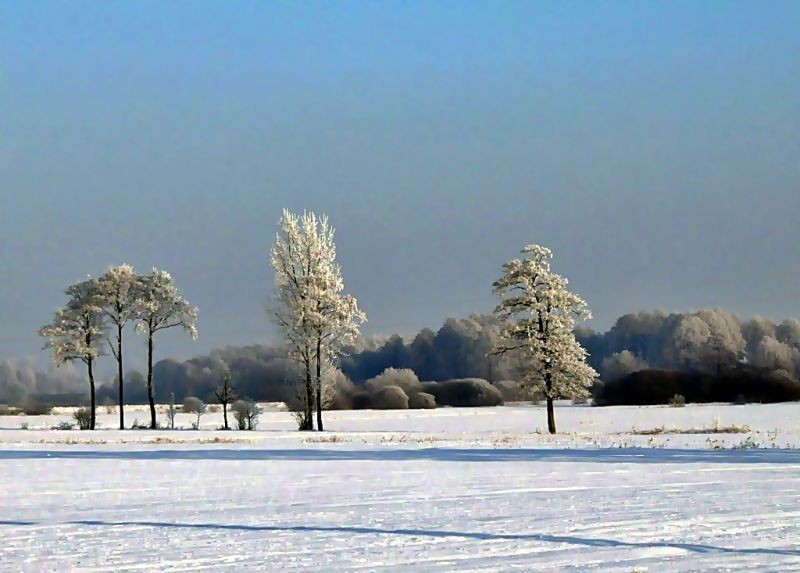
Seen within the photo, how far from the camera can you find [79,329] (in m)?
50.6

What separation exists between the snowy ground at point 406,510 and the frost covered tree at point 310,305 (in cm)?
1842

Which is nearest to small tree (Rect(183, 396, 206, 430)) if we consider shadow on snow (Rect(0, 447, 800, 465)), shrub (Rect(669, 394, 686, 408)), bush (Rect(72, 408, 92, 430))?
bush (Rect(72, 408, 92, 430))

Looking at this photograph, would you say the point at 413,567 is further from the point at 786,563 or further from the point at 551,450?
the point at 551,450

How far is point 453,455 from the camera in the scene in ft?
83.6

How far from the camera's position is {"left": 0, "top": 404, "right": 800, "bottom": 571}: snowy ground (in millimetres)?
8719

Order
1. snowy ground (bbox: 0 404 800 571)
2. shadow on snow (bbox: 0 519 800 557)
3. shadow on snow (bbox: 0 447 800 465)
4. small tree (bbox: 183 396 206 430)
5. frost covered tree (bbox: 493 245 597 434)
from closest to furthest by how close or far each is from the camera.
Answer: snowy ground (bbox: 0 404 800 571) < shadow on snow (bbox: 0 519 800 557) < shadow on snow (bbox: 0 447 800 465) < frost covered tree (bbox: 493 245 597 434) < small tree (bbox: 183 396 206 430)

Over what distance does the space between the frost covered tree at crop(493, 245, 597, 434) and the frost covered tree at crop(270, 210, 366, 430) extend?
7.34 metres

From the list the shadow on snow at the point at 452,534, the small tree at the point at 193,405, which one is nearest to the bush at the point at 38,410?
the small tree at the point at 193,405

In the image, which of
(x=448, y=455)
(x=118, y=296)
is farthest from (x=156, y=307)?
(x=448, y=455)

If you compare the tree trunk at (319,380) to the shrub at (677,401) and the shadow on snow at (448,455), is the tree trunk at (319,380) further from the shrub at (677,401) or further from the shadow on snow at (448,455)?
the shrub at (677,401)

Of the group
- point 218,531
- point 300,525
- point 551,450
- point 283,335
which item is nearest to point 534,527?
point 300,525

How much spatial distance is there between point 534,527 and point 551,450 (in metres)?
16.8

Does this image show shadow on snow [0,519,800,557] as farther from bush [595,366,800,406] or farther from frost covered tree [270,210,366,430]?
bush [595,366,800,406]

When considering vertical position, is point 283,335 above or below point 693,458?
above
